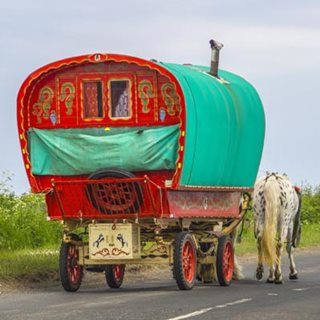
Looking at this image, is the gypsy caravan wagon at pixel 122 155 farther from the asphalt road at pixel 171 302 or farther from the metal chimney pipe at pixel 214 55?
the metal chimney pipe at pixel 214 55

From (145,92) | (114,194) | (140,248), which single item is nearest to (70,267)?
(140,248)

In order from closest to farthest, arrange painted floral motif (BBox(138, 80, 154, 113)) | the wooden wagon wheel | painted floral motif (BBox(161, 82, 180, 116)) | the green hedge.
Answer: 1. the wooden wagon wheel
2. painted floral motif (BBox(161, 82, 180, 116))
3. painted floral motif (BBox(138, 80, 154, 113))
4. the green hedge

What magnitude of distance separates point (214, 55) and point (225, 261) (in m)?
3.83

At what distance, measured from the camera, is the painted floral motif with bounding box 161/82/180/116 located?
21.0 metres

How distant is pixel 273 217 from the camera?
76.7 feet

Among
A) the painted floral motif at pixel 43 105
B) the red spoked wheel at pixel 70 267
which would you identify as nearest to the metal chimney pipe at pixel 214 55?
the painted floral motif at pixel 43 105

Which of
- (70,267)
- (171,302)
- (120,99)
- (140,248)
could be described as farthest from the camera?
(70,267)

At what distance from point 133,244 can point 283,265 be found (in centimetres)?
854

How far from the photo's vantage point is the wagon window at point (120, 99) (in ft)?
69.6

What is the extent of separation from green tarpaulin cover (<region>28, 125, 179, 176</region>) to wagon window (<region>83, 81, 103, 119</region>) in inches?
9.7

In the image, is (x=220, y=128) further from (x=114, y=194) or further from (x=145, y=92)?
(x=114, y=194)

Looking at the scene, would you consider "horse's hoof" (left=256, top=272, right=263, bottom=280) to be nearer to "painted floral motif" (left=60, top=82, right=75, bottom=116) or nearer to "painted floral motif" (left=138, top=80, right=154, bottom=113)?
"painted floral motif" (left=138, top=80, right=154, bottom=113)

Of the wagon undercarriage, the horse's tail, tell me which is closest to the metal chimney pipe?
the horse's tail

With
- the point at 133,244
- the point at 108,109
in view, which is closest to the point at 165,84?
the point at 108,109
